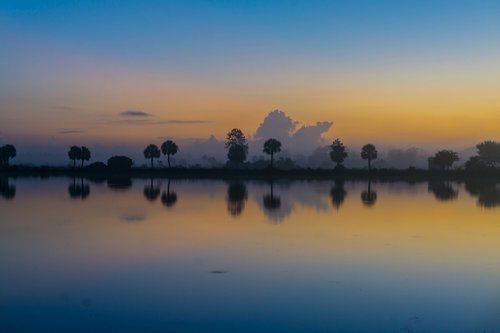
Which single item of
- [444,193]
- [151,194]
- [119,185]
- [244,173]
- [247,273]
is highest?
[244,173]

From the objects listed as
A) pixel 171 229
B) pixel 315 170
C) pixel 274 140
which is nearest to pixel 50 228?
pixel 171 229

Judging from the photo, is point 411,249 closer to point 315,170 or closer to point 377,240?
point 377,240

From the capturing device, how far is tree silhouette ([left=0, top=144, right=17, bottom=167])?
96375 millimetres

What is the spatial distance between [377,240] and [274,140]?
246 feet

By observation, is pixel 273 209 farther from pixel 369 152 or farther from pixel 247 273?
pixel 369 152

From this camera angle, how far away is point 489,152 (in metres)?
86.7

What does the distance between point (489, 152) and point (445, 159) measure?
8.04 meters

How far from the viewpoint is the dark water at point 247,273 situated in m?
Result: 9.18

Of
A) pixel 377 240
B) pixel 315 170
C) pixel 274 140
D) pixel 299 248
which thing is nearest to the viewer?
pixel 299 248

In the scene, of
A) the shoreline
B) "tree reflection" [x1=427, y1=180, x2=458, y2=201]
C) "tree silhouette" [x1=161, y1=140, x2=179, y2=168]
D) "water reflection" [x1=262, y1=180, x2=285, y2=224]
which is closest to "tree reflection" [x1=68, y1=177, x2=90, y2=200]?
"water reflection" [x1=262, y1=180, x2=285, y2=224]

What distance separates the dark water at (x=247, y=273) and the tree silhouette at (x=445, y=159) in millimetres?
64476

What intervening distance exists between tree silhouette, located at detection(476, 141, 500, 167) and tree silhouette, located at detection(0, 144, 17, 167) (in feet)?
273

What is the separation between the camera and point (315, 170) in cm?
8406

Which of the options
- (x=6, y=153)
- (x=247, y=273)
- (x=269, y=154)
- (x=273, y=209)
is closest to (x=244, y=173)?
(x=269, y=154)
